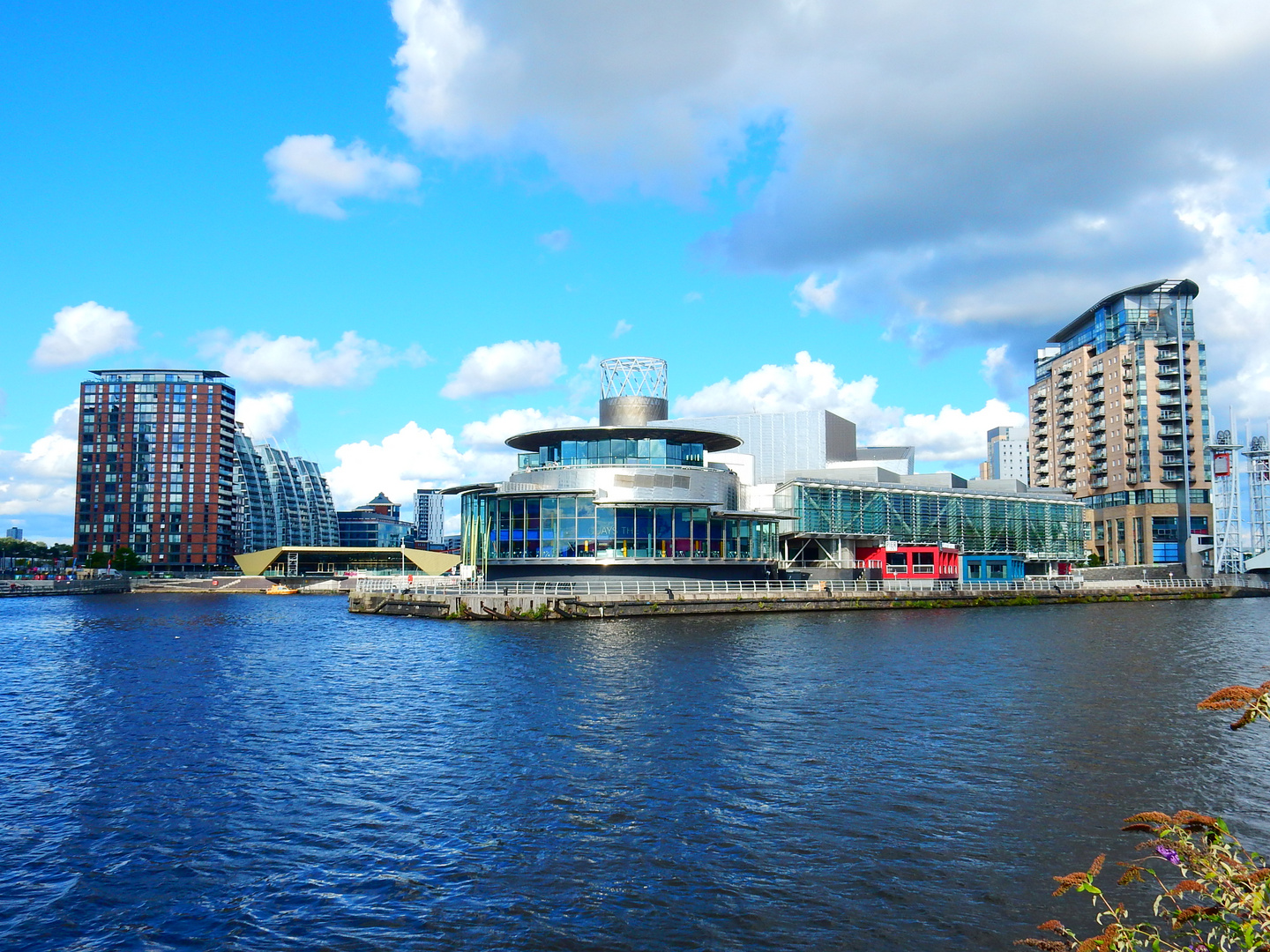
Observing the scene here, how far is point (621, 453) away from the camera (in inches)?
3846

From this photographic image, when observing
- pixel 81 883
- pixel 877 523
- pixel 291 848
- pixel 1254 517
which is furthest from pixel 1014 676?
pixel 1254 517

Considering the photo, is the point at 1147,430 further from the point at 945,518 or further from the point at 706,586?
the point at 706,586

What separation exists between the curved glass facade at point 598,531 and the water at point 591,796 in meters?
40.8

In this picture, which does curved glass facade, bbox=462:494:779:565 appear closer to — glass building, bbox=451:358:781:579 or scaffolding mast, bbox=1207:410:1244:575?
glass building, bbox=451:358:781:579

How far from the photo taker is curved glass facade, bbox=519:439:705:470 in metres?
97.3

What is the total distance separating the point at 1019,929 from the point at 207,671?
4579 cm

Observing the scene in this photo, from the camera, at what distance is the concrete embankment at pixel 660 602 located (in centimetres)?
7850

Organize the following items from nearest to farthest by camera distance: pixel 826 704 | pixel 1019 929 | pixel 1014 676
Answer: pixel 1019 929 < pixel 826 704 < pixel 1014 676

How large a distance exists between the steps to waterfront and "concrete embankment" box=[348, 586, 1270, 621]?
→ 0.25ft

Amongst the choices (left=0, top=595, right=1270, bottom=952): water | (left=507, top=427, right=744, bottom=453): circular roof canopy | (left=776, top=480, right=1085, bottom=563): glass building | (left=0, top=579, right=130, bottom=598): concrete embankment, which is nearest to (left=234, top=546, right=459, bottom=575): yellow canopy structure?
(left=0, top=579, right=130, bottom=598): concrete embankment

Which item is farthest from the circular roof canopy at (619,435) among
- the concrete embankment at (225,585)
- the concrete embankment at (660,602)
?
the concrete embankment at (225,585)

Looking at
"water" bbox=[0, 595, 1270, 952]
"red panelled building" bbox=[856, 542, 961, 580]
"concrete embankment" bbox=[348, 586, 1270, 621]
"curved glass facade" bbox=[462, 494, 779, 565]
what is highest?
"curved glass facade" bbox=[462, 494, 779, 565]

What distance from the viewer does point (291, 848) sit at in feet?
69.5

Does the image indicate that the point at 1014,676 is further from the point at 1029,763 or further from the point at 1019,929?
the point at 1019,929
